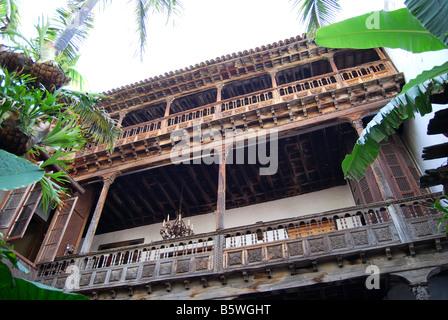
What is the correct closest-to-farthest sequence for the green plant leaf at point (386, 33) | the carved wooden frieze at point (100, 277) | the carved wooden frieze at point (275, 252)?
the green plant leaf at point (386, 33) → the carved wooden frieze at point (275, 252) → the carved wooden frieze at point (100, 277)

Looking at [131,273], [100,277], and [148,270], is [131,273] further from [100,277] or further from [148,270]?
[100,277]

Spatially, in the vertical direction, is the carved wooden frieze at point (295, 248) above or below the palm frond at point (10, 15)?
below

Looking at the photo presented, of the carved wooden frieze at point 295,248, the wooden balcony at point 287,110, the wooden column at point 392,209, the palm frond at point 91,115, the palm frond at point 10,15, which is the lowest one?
the carved wooden frieze at point 295,248

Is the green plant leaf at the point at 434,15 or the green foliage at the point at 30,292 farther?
the green plant leaf at the point at 434,15

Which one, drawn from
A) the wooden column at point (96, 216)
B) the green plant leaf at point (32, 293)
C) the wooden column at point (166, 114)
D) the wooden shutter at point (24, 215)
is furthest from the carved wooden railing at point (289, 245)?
the green plant leaf at point (32, 293)

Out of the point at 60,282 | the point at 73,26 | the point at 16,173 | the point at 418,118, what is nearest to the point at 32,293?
the point at 16,173

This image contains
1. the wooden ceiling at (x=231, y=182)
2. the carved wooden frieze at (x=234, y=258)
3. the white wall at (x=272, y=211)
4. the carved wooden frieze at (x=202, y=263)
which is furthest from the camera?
the white wall at (x=272, y=211)

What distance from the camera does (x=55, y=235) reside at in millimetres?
10039

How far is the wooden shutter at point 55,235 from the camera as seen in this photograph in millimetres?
9617

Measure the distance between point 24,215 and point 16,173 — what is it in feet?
24.6

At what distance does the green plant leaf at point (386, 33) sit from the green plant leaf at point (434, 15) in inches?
37.7

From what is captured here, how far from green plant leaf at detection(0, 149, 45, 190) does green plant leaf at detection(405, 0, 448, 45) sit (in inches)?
148

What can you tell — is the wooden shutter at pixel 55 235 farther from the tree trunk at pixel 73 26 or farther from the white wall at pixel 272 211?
the tree trunk at pixel 73 26
